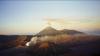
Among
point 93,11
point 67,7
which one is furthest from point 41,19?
point 93,11

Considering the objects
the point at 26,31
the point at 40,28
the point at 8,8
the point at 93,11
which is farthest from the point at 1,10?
the point at 93,11

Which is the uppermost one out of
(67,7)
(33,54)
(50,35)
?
(67,7)

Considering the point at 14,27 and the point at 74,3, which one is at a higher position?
the point at 74,3

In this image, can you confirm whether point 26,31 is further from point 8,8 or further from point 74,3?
point 74,3

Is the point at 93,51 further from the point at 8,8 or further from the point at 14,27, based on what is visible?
the point at 8,8

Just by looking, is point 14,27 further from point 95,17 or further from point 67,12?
point 95,17

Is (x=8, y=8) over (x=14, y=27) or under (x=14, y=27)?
over

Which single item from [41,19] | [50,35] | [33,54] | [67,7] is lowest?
[33,54]

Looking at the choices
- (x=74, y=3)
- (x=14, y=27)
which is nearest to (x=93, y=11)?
(x=74, y=3)
